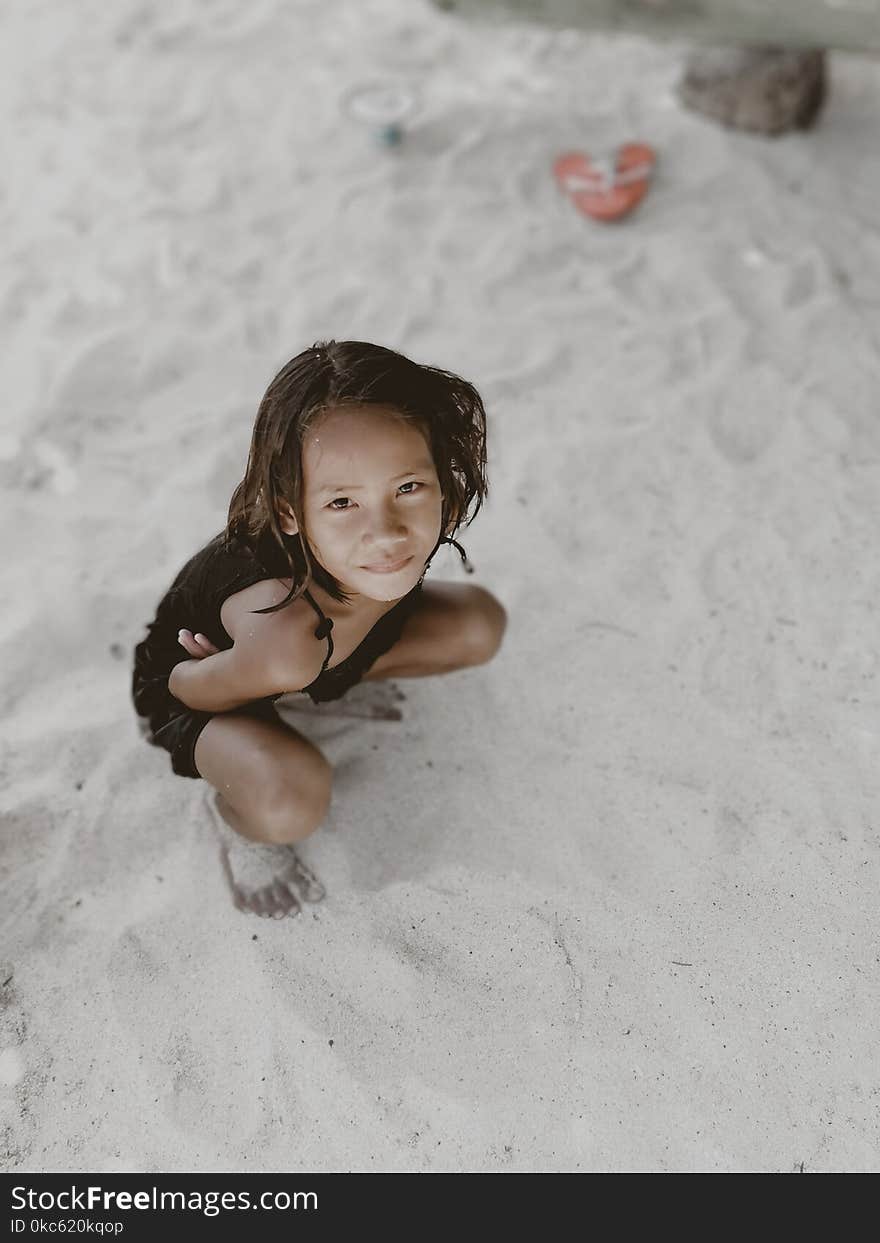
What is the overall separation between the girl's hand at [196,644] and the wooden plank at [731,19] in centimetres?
293

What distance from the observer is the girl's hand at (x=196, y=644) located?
1.61 meters

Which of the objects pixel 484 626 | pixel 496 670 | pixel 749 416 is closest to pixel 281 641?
pixel 484 626

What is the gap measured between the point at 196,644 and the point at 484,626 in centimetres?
54

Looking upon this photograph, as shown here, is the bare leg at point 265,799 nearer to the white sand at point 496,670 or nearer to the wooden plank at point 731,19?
the white sand at point 496,670

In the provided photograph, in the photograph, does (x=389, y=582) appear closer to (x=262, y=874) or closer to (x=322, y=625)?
(x=322, y=625)

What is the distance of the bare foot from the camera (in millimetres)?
1710

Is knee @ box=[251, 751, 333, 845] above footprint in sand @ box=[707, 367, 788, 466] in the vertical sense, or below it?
below

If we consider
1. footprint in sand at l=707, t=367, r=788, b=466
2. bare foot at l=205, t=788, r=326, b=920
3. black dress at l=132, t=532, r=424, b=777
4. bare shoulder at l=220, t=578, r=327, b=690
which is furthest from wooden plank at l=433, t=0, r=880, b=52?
bare foot at l=205, t=788, r=326, b=920

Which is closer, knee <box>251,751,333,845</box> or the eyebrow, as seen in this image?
the eyebrow

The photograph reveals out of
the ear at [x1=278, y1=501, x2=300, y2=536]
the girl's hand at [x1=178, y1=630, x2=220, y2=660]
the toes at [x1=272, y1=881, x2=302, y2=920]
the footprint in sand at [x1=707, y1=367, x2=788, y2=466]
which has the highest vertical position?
the ear at [x1=278, y1=501, x2=300, y2=536]

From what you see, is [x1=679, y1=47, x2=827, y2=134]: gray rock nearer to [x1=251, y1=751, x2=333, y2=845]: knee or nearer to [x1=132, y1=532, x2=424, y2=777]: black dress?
[x1=132, y1=532, x2=424, y2=777]: black dress

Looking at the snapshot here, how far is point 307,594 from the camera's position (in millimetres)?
1457

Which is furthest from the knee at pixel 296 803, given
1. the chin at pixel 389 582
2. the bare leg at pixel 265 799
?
the chin at pixel 389 582
